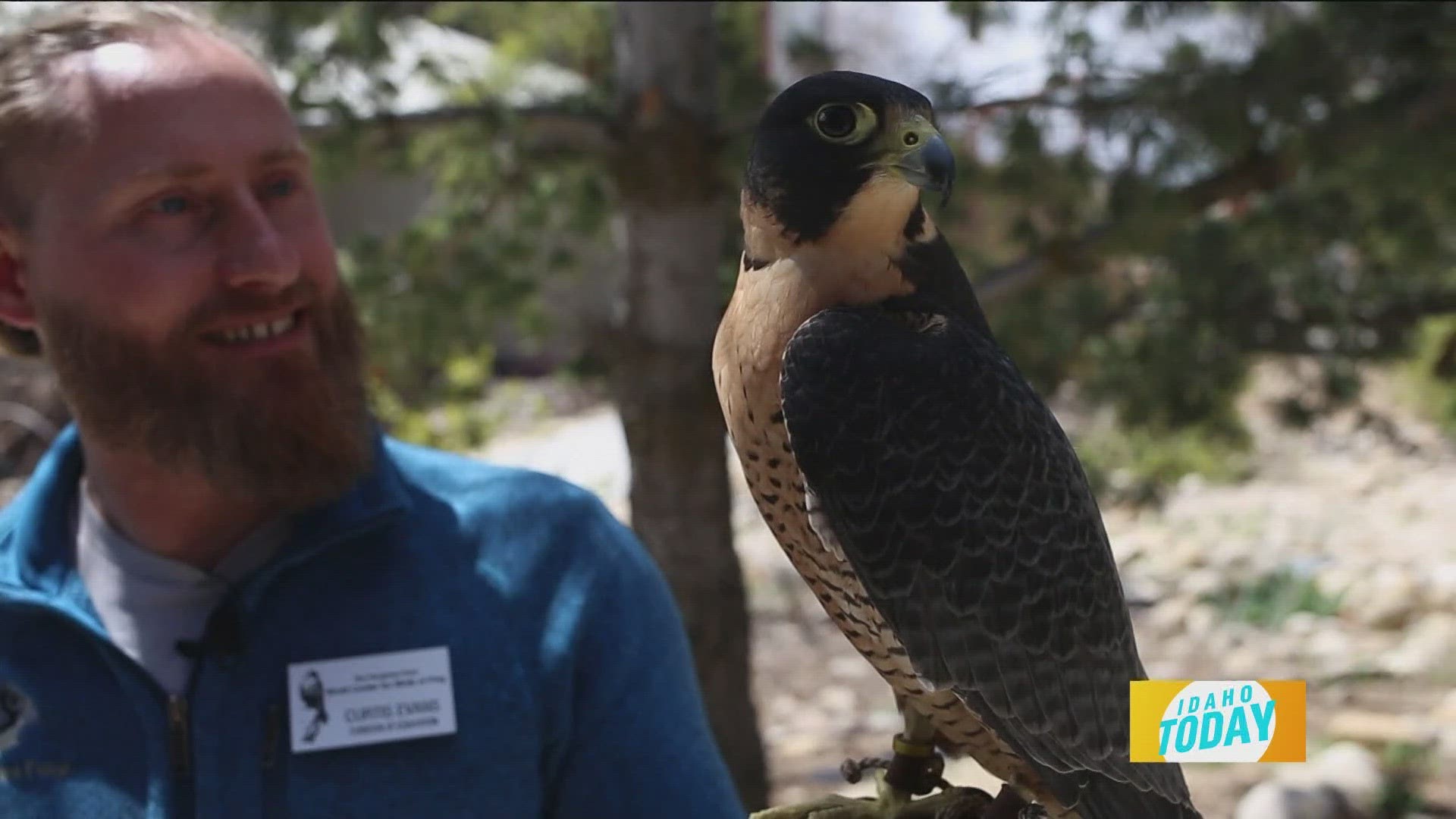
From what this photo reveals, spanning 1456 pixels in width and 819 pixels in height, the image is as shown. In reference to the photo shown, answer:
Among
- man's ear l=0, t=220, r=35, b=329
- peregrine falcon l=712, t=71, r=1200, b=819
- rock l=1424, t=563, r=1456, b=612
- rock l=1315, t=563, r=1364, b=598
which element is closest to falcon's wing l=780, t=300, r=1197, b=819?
peregrine falcon l=712, t=71, r=1200, b=819

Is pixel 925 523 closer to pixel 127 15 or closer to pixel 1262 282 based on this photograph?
pixel 127 15

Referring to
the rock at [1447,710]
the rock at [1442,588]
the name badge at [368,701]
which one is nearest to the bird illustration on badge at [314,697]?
the name badge at [368,701]

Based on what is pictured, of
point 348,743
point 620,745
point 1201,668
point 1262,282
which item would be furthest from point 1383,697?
point 348,743

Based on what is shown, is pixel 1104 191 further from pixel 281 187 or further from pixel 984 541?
pixel 984 541

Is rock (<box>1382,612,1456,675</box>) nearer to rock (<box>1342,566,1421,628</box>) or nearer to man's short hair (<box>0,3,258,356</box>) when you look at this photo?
rock (<box>1342,566,1421,628</box>)

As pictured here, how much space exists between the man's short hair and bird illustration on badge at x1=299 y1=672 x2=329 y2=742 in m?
0.87

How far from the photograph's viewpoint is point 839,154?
0.78 meters

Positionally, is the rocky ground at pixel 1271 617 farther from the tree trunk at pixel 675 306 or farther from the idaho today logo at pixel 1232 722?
the idaho today logo at pixel 1232 722

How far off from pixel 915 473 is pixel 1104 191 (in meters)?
2.60

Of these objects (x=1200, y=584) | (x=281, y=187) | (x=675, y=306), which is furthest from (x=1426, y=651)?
(x=281, y=187)

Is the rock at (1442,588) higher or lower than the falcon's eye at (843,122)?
higher

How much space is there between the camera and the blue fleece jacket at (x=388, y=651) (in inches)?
72.9

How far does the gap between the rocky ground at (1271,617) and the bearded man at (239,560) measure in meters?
1.07

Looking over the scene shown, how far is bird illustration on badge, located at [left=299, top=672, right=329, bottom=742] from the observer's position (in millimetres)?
1893
